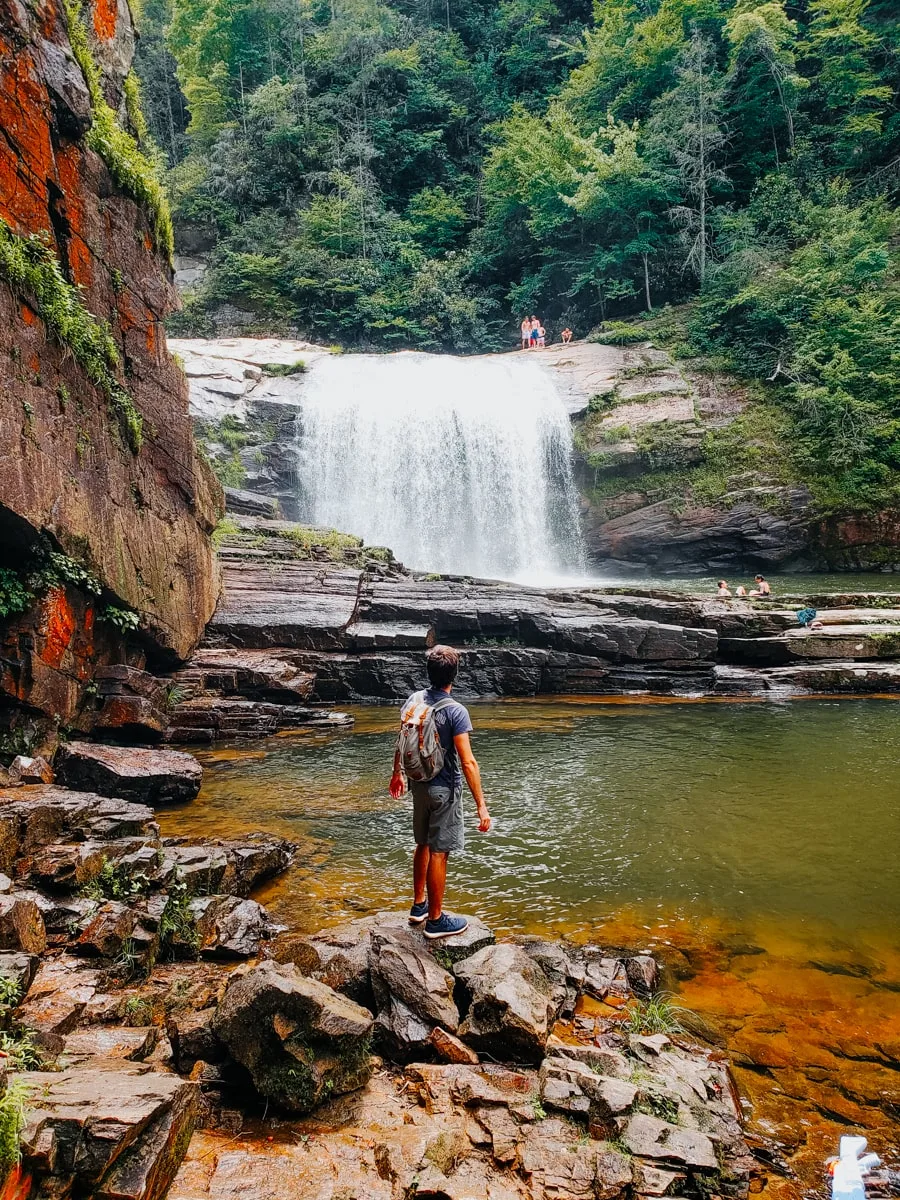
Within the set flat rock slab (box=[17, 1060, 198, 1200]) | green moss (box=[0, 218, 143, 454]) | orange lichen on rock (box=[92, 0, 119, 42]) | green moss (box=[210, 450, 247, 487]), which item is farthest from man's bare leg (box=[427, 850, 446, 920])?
green moss (box=[210, 450, 247, 487])

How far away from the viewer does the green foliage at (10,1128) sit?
1.83m

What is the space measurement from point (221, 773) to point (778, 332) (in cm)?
2352

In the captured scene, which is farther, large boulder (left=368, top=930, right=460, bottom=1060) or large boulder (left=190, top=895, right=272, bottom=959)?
large boulder (left=190, top=895, right=272, bottom=959)

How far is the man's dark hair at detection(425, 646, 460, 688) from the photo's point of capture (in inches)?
165

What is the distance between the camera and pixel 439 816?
13.7ft

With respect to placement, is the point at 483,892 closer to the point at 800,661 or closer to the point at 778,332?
the point at 800,661

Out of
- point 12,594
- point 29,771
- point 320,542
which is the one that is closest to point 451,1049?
point 29,771

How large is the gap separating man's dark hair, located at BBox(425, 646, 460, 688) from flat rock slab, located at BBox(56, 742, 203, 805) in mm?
4906

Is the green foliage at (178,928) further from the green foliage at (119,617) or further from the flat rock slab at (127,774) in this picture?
the green foliage at (119,617)

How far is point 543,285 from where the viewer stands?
1287 inches

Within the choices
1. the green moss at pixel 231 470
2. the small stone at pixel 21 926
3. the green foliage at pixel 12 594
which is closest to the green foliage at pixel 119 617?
the green foliage at pixel 12 594

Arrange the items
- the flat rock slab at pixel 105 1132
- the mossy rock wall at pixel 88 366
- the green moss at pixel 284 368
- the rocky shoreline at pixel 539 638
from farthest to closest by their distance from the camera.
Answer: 1. the green moss at pixel 284 368
2. the rocky shoreline at pixel 539 638
3. the mossy rock wall at pixel 88 366
4. the flat rock slab at pixel 105 1132

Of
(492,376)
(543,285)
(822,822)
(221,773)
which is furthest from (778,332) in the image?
(221,773)

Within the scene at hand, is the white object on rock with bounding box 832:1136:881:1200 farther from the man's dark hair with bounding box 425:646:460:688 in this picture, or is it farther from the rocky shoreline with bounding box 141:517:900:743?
the rocky shoreline with bounding box 141:517:900:743
